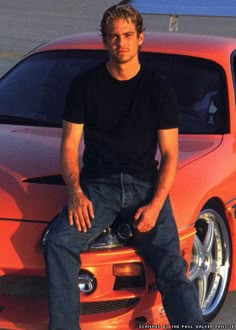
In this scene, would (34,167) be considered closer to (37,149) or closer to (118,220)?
(37,149)

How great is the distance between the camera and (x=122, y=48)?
3971 mm

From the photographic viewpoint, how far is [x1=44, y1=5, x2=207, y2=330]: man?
3.90m

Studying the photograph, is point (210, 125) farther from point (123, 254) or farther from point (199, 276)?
point (123, 254)

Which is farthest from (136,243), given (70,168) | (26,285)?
(26,285)

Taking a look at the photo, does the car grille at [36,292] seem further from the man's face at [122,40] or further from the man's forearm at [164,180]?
the man's face at [122,40]

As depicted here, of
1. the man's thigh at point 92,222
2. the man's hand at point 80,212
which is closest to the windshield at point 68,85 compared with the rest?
the man's thigh at point 92,222

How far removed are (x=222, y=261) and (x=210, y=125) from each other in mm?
905

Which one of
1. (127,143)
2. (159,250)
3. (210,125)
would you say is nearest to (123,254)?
(159,250)

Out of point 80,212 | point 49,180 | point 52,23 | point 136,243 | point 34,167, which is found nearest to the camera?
point 80,212

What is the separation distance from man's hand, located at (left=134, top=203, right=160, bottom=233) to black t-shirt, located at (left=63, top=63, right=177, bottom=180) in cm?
20

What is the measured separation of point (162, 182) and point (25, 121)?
166cm

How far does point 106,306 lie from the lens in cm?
410

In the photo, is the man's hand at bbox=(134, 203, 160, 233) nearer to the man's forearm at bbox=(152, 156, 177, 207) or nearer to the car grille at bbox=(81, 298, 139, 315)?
the man's forearm at bbox=(152, 156, 177, 207)

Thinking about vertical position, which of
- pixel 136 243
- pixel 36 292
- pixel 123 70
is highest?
pixel 123 70
